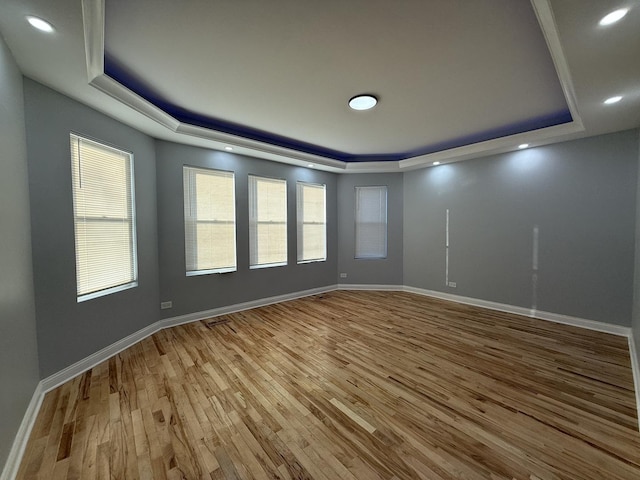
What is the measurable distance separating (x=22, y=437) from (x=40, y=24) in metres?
2.55

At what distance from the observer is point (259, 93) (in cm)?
269

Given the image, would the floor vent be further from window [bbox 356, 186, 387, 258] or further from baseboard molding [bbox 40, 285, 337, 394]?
window [bbox 356, 186, 387, 258]

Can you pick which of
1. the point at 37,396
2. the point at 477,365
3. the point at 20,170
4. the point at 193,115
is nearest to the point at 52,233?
the point at 20,170

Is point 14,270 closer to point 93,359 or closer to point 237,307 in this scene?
point 93,359

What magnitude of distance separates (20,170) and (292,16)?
90.8 inches

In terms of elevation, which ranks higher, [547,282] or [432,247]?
[432,247]

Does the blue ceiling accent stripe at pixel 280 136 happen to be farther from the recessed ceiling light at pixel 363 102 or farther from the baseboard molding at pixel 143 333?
the baseboard molding at pixel 143 333

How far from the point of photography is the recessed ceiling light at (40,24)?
146 centimetres

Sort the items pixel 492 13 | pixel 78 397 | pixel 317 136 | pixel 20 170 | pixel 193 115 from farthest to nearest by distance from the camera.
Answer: pixel 317 136
pixel 193 115
pixel 78 397
pixel 20 170
pixel 492 13

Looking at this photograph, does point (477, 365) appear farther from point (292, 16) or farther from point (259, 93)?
point (259, 93)

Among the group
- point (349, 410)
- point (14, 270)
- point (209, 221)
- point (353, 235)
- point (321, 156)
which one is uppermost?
point (321, 156)

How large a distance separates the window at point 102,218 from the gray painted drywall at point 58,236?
10cm

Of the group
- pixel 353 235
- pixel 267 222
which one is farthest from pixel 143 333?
pixel 353 235

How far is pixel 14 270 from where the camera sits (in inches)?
66.8
